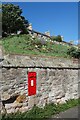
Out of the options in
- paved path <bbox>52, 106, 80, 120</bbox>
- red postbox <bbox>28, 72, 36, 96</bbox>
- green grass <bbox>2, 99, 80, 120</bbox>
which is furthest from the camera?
red postbox <bbox>28, 72, 36, 96</bbox>

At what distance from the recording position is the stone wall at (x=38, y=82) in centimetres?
890

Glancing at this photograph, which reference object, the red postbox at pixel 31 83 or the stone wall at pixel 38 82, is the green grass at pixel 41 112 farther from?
the red postbox at pixel 31 83

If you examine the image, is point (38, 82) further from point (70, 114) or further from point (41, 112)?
point (70, 114)

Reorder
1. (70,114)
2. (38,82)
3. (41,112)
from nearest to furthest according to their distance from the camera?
(41,112)
(70,114)
(38,82)

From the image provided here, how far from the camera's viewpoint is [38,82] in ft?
34.1

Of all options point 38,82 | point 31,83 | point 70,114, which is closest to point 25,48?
point 38,82

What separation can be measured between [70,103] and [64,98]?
0.34m

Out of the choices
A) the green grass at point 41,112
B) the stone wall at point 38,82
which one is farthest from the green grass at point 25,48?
the green grass at point 41,112

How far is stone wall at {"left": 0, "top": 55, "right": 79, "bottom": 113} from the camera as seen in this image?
29.2ft

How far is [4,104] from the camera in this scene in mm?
8789

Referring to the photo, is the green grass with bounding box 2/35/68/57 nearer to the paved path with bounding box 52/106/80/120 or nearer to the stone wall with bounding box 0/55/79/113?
the stone wall with bounding box 0/55/79/113

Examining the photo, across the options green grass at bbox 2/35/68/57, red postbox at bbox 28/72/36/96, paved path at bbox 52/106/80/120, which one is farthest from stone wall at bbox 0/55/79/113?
→ green grass at bbox 2/35/68/57

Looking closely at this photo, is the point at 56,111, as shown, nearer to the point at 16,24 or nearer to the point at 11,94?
the point at 11,94

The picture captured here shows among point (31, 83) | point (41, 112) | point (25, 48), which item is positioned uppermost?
point (25, 48)
